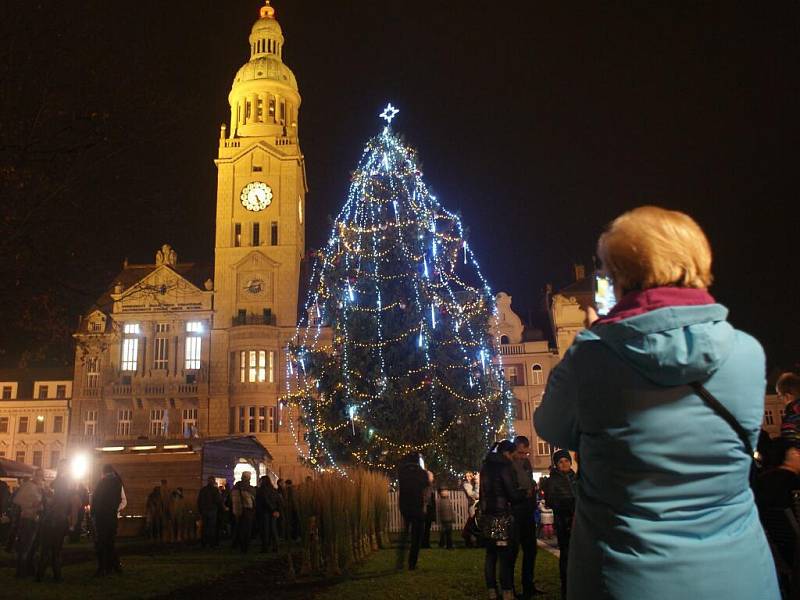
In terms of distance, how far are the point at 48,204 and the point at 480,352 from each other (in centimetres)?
1607

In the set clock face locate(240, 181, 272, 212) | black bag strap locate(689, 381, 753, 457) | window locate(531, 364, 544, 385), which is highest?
clock face locate(240, 181, 272, 212)

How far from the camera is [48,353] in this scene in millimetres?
15062

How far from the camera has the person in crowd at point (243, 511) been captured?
1742 centimetres

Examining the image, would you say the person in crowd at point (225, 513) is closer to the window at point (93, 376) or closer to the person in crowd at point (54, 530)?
the person in crowd at point (54, 530)

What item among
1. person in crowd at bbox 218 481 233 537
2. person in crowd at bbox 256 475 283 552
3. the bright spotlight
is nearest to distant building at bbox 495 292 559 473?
the bright spotlight

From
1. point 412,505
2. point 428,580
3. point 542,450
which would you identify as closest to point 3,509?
point 412,505

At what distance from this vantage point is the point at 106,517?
500 inches

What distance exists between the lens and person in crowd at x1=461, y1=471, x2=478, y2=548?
16375 mm

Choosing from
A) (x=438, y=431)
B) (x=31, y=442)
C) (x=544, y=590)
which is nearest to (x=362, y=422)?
(x=438, y=431)

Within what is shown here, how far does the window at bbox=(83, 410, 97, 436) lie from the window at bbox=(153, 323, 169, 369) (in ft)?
18.0

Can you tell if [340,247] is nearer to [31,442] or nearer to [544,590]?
[544,590]

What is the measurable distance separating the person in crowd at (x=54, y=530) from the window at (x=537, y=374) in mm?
43416

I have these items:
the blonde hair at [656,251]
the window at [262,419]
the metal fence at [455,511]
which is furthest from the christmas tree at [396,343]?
the window at [262,419]

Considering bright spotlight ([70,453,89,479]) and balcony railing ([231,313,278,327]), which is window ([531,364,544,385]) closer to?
balcony railing ([231,313,278,327])
